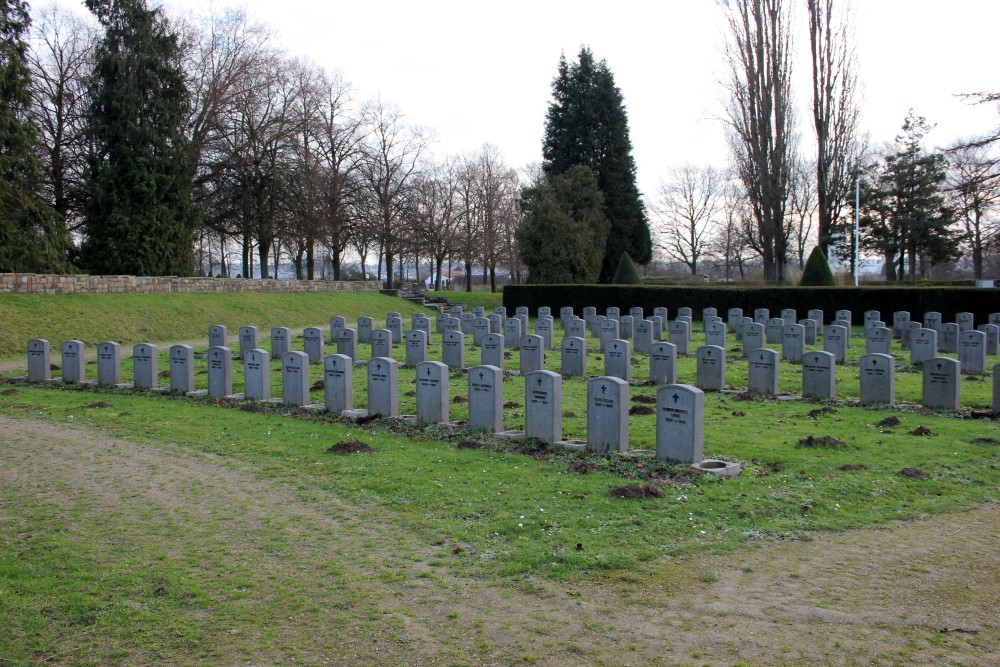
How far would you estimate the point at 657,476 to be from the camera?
7.65 metres

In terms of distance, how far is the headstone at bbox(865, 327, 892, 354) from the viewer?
661 inches

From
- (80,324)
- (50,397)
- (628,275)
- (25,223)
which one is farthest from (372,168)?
(50,397)

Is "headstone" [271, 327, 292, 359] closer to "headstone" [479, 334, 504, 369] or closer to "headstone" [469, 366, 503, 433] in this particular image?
"headstone" [479, 334, 504, 369]

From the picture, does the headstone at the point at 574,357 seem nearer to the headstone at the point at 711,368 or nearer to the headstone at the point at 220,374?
the headstone at the point at 711,368

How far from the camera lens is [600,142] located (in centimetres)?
4959

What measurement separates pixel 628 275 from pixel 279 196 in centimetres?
1937

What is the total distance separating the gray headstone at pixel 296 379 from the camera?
39.0 ft

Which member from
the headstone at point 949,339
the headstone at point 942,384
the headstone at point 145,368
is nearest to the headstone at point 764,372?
the headstone at point 942,384

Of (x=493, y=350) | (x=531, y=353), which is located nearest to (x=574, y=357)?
(x=531, y=353)

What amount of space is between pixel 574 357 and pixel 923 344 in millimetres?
7524

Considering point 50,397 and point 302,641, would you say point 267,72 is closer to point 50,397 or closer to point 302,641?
point 50,397

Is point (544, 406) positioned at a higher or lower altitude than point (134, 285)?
lower

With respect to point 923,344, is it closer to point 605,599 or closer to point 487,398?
point 487,398

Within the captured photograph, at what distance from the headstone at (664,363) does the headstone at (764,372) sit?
5.30 feet
